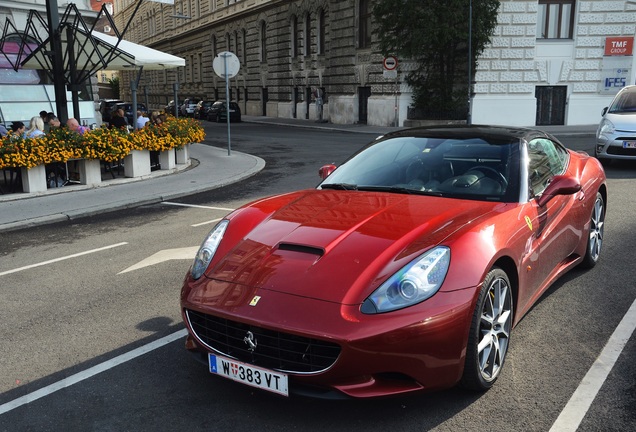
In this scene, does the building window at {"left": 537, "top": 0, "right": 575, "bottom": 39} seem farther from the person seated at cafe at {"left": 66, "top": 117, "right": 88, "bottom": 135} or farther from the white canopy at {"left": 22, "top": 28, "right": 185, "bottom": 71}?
the person seated at cafe at {"left": 66, "top": 117, "right": 88, "bottom": 135}

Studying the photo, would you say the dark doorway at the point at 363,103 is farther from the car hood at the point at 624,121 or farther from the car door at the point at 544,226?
the car door at the point at 544,226

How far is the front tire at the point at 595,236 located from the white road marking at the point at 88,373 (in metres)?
3.81

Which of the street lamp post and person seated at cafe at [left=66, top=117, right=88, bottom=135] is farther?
the street lamp post

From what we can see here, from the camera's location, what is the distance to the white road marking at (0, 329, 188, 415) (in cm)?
360

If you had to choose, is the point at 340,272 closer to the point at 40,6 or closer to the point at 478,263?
the point at 478,263

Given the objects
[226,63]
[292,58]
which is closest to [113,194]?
[226,63]

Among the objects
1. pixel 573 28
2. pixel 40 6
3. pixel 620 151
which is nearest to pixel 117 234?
pixel 620 151

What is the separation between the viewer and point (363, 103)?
33.6 meters

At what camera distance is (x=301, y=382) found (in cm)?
305

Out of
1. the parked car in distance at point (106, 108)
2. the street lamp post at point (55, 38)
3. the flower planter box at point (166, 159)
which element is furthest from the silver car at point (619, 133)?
the parked car in distance at point (106, 108)

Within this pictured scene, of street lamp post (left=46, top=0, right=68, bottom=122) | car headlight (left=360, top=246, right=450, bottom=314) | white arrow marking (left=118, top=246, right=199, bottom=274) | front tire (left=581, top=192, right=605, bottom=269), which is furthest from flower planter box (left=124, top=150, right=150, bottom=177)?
car headlight (left=360, top=246, right=450, bottom=314)

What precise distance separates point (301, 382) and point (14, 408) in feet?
5.89

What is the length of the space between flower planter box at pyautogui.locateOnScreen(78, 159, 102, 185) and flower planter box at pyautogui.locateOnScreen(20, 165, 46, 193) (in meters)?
0.91

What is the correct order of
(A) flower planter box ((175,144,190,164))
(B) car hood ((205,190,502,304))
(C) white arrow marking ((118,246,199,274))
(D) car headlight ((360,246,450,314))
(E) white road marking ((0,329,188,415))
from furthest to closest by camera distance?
(A) flower planter box ((175,144,190,164))
(C) white arrow marking ((118,246,199,274))
(E) white road marking ((0,329,188,415))
(B) car hood ((205,190,502,304))
(D) car headlight ((360,246,450,314))
